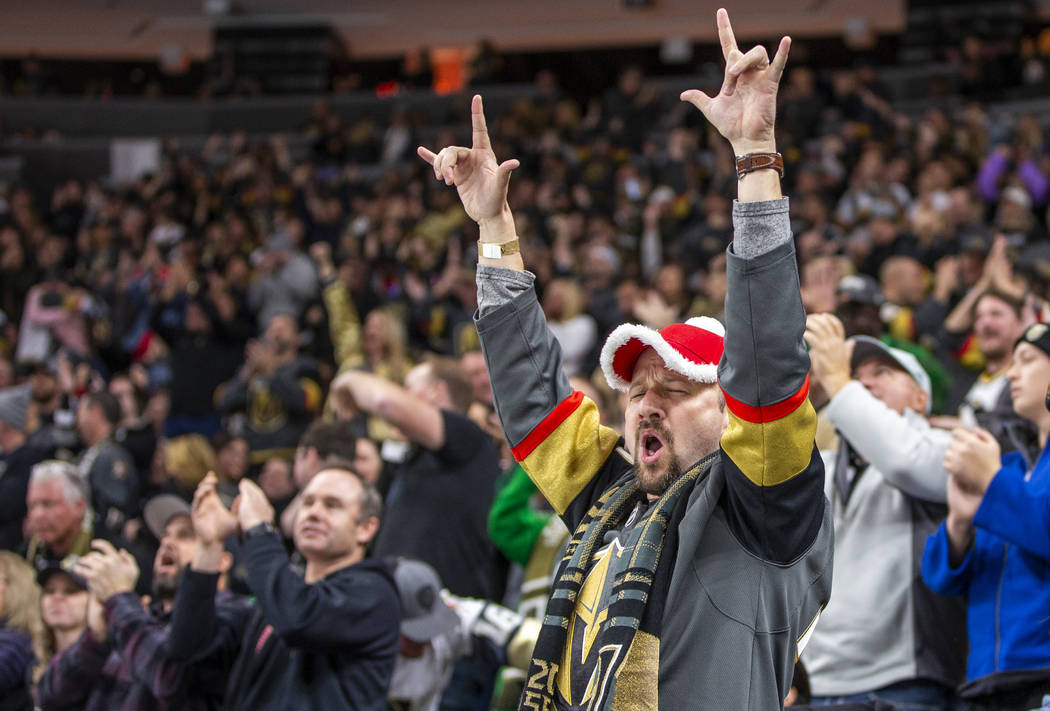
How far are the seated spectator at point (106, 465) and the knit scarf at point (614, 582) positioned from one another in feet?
14.2

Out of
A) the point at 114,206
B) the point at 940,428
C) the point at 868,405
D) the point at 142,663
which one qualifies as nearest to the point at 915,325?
the point at 940,428

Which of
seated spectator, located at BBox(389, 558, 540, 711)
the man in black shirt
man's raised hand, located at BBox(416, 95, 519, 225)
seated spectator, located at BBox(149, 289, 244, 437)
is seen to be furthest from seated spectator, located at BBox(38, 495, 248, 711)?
seated spectator, located at BBox(149, 289, 244, 437)

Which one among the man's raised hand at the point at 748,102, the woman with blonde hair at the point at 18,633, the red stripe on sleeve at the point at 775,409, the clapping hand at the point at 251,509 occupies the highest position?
the man's raised hand at the point at 748,102

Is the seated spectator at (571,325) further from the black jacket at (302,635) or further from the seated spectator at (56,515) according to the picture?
the black jacket at (302,635)

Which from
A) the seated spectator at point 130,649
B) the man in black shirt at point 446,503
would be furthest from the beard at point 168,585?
the man in black shirt at point 446,503

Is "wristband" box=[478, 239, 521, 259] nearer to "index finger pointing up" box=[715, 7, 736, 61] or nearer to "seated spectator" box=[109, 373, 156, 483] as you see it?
"index finger pointing up" box=[715, 7, 736, 61]

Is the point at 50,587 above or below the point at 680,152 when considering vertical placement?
below

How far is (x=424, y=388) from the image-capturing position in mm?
5305

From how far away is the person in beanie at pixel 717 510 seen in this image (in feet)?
6.36

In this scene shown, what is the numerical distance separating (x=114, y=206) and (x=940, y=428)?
11.8 metres

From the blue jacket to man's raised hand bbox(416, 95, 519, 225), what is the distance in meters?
1.39

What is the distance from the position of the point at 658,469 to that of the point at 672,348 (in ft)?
0.74

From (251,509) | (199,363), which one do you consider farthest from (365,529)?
(199,363)

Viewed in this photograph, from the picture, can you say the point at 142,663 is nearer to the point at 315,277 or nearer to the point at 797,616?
the point at 797,616
